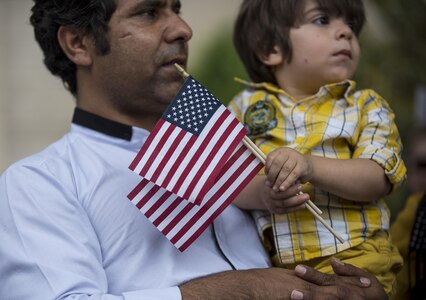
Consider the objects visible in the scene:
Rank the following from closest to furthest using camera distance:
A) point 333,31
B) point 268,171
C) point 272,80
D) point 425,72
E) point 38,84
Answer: point 268,171
point 333,31
point 272,80
point 425,72
point 38,84

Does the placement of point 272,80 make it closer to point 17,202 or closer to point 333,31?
point 333,31

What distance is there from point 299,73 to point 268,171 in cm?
68

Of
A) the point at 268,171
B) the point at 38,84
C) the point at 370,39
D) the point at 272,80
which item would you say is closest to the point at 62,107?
the point at 38,84

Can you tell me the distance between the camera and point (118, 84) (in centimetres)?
347

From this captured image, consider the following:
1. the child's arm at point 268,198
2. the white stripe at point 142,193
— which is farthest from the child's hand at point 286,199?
the white stripe at point 142,193

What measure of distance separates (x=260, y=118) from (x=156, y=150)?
1.97 ft

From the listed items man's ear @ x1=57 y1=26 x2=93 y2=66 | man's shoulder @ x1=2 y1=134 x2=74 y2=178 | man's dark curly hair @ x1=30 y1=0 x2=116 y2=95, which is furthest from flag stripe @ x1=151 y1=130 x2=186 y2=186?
man's ear @ x1=57 y1=26 x2=93 y2=66

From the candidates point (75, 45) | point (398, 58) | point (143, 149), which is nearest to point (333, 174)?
point (143, 149)

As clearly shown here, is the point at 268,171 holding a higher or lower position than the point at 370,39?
higher

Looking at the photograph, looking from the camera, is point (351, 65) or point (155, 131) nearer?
point (155, 131)

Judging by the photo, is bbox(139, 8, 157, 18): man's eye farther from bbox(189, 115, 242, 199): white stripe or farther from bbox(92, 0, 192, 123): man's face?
bbox(189, 115, 242, 199): white stripe

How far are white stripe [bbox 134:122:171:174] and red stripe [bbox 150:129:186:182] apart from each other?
49 mm

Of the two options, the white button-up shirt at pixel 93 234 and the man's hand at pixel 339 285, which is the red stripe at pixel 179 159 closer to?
the white button-up shirt at pixel 93 234

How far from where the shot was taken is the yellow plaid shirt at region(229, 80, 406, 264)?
126 inches
